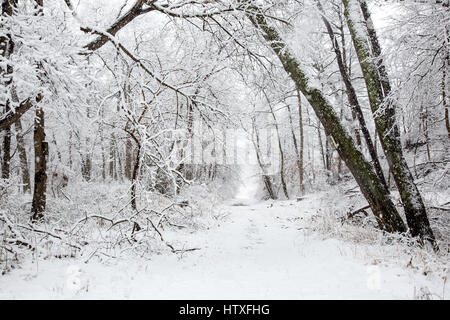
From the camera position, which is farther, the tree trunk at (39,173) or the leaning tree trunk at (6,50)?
the tree trunk at (39,173)

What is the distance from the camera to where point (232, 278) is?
12.1ft

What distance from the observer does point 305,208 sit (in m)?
11.8

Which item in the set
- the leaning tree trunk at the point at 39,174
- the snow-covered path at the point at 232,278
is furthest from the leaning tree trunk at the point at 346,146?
the leaning tree trunk at the point at 39,174

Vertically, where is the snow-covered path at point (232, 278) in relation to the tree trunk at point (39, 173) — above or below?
below

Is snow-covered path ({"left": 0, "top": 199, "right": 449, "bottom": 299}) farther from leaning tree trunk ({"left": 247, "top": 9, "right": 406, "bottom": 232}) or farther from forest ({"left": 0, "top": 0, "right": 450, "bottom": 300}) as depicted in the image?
leaning tree trunk ({"left": 247, "top": 9, "right": 406, "bottom": 232})

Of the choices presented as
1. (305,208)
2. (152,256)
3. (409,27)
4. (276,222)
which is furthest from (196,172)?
(409,27)

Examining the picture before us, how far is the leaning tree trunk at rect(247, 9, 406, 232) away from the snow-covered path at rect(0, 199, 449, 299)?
989 mm

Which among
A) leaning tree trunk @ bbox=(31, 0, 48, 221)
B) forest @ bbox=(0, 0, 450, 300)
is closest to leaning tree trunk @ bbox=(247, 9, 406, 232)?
forest @ bbox=(0, 0, 450, 300)

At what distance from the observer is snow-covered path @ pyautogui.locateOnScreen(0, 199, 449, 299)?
114 inches

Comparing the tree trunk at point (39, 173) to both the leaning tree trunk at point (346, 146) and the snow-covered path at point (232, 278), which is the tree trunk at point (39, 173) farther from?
the leaning tree trunk at point (346, 146)

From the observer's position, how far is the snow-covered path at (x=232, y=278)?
114 inches

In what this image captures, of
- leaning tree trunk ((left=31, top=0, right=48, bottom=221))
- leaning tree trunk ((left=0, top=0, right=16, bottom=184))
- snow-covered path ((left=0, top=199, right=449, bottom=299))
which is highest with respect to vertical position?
leaning tree trunk ((left=0, top=0, right=16, bottom=184))

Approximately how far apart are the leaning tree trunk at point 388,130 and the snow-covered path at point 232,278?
4.79 ft
